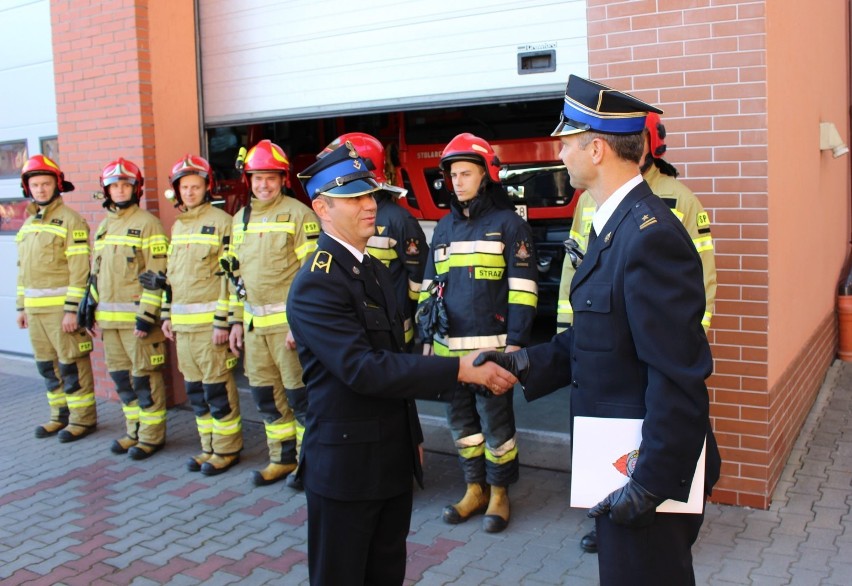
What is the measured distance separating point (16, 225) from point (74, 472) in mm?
4713

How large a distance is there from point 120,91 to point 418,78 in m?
2.99

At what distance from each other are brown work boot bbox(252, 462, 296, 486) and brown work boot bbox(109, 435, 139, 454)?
54.2 inches

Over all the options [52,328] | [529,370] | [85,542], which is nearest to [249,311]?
[85,542]

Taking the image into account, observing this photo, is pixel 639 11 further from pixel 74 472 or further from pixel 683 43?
pixel 74 472

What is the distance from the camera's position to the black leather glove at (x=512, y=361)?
122 inches

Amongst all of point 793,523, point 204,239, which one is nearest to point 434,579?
point 793,523

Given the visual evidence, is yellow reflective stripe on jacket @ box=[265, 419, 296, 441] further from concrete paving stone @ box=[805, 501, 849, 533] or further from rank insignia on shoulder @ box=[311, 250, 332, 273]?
concrete paving stone @ box=[805, 501, 849, 533]

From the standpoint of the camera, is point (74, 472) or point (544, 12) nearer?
point (544, 12)

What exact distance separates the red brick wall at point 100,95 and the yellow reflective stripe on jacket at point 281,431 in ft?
8.48

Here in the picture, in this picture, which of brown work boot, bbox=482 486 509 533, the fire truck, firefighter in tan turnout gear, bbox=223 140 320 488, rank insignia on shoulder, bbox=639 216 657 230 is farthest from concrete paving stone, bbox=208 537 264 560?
the fire truck

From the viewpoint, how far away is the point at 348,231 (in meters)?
3.23

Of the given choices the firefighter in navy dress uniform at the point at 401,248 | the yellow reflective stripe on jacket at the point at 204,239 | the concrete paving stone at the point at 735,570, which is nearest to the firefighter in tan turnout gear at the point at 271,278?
the yellow reflective stripe on jacket at the point at 204,239

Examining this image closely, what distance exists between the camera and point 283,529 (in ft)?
16.4

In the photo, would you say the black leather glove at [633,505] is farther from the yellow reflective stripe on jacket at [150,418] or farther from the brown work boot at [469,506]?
the yellow reflective stripe on jacket at [150,418]
